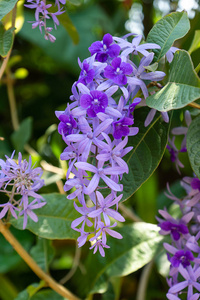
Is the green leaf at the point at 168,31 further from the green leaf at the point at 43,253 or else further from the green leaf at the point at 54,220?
the green leaf at the point at 43,253

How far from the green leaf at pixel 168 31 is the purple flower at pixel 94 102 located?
0.15 metres

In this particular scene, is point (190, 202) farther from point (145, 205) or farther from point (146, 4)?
point (146, 4)

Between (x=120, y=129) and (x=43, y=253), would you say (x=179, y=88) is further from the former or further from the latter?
(x=43, y=253)

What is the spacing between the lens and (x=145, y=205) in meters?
1.06

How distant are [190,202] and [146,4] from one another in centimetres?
106

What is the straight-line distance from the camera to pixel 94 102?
46cm

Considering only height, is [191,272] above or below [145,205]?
above

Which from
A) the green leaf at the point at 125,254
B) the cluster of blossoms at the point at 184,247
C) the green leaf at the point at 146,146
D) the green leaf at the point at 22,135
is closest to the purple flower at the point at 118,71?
the green leaf at the point at 146,146

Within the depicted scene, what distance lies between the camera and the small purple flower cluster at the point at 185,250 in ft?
1.84

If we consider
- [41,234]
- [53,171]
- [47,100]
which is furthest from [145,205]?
[47,100]

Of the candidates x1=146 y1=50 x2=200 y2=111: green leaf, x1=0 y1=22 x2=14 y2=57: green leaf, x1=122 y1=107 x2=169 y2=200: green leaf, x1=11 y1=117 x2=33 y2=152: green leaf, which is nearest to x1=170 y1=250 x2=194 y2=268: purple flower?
x1=122 y1=107 x2=169 y2=200: green leaf

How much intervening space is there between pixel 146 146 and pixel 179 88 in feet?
0.46

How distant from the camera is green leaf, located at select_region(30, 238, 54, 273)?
2.72 feet

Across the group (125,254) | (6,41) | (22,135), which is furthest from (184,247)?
(22,135)
